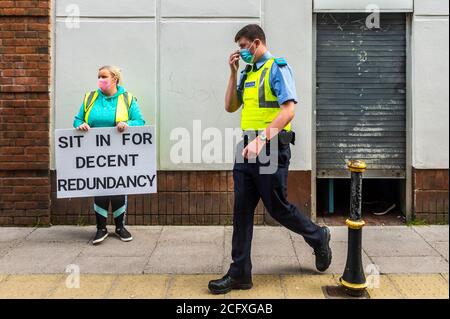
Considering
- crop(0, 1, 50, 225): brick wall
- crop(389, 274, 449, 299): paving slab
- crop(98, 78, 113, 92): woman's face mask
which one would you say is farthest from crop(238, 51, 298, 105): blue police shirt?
crop(0, 1, 50, 225): brick wall

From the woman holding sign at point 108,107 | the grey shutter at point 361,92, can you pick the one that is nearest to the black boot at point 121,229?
the woman holding sign at point 108,107

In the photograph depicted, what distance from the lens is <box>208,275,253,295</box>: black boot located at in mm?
4117

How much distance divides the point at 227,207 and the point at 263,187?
83.2 inches

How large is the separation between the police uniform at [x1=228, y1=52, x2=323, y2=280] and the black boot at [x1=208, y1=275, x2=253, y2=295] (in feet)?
0.14

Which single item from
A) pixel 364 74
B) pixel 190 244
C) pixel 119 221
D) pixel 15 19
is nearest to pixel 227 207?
pixel 190 244

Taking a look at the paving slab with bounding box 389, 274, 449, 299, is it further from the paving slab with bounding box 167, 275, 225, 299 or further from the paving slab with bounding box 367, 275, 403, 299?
the paving slab with bounding box 167, 275, 225, 299

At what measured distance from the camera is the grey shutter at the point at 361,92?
244 inches

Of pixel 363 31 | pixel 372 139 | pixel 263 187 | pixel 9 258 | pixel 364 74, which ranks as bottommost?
pixel 9 258

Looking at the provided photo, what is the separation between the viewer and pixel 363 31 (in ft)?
20.4

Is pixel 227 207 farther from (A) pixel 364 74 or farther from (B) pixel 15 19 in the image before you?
(B) pixel 15 19

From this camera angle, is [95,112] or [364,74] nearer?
[95,112]

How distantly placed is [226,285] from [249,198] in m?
0.72

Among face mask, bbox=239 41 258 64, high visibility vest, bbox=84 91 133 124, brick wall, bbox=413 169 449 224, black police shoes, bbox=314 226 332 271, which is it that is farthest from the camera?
brick wall, bbox=413 169 449 224

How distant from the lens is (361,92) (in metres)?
6.24
